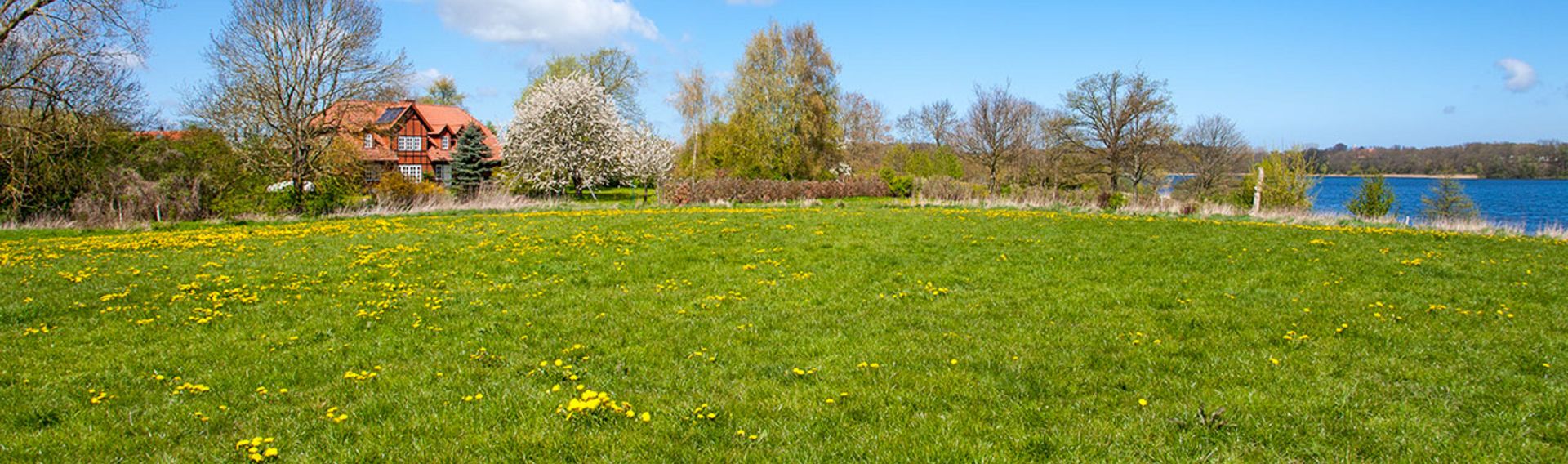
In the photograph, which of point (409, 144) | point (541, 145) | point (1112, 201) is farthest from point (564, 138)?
point (1112, 201)

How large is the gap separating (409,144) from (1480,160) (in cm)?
9984

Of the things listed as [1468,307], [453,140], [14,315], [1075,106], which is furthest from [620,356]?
[453,140]

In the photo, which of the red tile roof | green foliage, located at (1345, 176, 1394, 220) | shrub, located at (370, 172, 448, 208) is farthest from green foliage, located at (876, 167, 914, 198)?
shrub, located at (370, 172, 448, 208)

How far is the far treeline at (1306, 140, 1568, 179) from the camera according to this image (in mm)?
62312

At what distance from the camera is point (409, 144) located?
5562 cm

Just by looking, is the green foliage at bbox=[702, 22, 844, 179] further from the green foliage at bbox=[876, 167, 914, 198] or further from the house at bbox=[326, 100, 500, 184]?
the house at bbox=[326, 100, 500, 184]

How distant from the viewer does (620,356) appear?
667 centimetres

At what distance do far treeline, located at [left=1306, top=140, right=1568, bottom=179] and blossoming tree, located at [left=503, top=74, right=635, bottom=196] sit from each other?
52.7 meters

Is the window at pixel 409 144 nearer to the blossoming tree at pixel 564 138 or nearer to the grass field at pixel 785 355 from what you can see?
the blossoming tree at pixel 564 138

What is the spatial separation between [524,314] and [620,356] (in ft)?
7.79

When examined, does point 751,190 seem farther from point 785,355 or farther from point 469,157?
point 785,355

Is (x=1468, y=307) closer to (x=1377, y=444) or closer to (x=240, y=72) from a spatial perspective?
(x=1377, y=444)

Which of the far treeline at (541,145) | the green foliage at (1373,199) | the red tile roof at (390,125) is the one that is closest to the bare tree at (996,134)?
the far treeline at (541,145)

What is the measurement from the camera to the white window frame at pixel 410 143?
55062 mm
